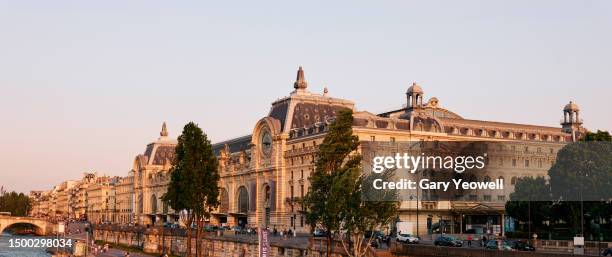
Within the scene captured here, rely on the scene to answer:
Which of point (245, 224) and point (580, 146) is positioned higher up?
point (580, 146)

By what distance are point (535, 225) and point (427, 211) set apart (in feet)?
80.5

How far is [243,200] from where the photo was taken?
506ft

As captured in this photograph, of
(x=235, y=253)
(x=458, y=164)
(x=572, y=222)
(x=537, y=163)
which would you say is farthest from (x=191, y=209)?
(x=537, y=163)

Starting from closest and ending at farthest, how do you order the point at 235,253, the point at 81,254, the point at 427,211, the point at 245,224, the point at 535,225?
the point at 535,225
the point at 235,253
the point at 427,211
the point at 81,254
the point at 245,224

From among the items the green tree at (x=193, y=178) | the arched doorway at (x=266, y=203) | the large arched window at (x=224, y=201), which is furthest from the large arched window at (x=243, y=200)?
the green tree at (x=193, y=178)

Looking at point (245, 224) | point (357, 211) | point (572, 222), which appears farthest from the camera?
point (245, 224)

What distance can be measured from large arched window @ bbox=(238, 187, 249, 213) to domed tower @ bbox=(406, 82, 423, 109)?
36.2 m

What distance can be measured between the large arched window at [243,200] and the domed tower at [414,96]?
36.2 meters

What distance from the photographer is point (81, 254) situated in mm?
129750

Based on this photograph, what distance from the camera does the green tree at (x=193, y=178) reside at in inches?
3863

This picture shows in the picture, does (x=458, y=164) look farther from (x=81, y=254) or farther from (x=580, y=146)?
(x=81, y=254)

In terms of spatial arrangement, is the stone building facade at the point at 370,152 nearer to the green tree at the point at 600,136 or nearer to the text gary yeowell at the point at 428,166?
the text gary yeowell at the point at 428,166

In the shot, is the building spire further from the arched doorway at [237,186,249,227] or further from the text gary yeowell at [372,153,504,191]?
the text gary yeowell at [372,153,504,191]

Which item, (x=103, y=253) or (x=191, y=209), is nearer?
(x=191, y=209)
